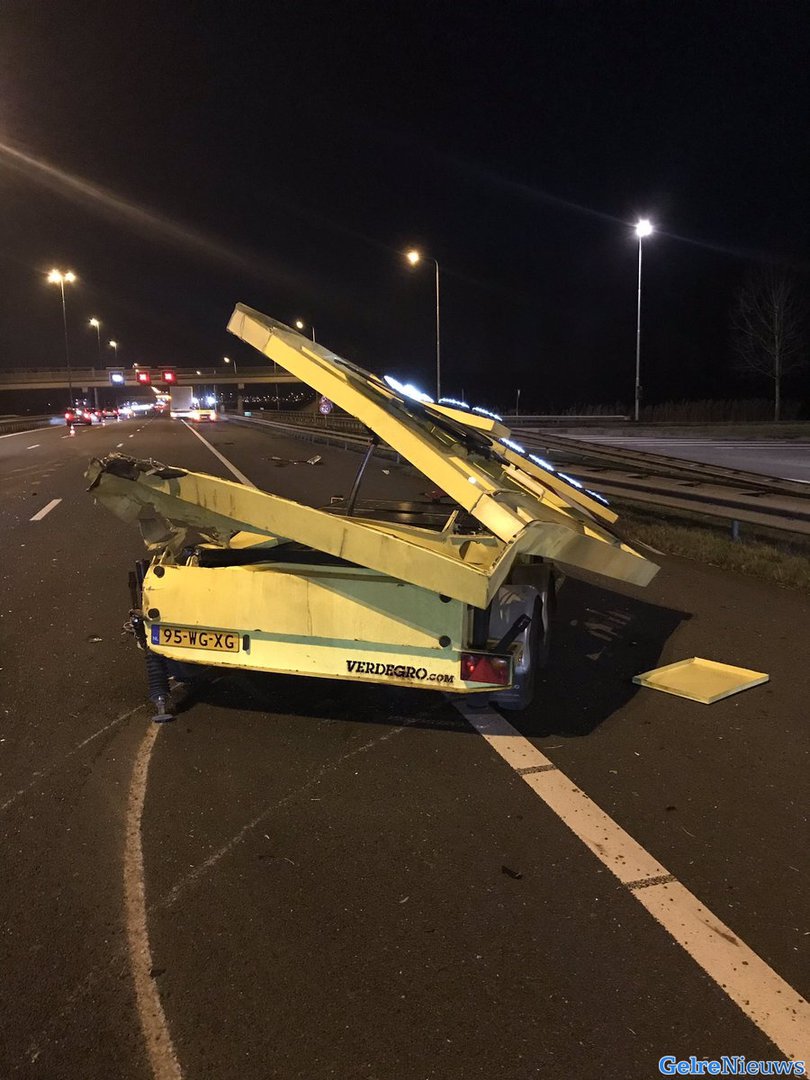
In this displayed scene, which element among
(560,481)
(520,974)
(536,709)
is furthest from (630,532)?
(520,974)

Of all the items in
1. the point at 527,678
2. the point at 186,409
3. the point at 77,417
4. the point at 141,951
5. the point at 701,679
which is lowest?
the point at 141,951

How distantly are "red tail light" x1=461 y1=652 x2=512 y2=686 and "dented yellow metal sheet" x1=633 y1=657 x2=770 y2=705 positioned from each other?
163cm

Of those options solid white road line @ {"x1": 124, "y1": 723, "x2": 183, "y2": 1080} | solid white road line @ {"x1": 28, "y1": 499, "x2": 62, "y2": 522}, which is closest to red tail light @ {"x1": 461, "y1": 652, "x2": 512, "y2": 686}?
solid white road line @ {"x1": 124, "y1": 723, "x2": 183, "y2": 1080}

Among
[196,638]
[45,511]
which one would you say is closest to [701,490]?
[196,638]

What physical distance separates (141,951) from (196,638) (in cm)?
179

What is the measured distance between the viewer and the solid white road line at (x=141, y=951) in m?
2.14

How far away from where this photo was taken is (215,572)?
395 cm

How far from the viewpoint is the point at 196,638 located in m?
4.06

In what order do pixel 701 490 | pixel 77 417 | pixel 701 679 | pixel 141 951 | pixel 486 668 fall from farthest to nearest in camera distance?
pixel 77 417, pixel 701 490, pixel 701 679, pixel 486 668, pixel 141 951

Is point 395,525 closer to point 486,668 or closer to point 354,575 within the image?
point 354,575

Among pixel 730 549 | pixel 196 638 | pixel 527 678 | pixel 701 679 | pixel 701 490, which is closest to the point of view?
pixel 196 638

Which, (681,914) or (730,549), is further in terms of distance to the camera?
(730,549)

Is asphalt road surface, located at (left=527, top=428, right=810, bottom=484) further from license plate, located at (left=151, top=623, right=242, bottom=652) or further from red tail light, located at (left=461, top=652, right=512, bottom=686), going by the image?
license plate, located at (left=151, top=623, right=242, bottom=652)

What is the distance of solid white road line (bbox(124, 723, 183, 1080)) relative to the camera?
7.02 ft
